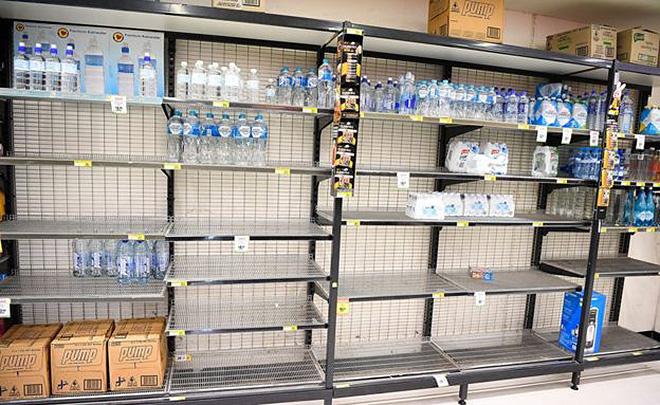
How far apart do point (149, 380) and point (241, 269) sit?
86 cm

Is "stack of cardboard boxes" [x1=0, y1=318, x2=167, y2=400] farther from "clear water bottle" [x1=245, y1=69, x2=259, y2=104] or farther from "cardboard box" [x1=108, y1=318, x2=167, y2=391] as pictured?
"clear water bottle" [x1=245, y1=69, x2=259, y2=104]

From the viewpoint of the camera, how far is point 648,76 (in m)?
3.45

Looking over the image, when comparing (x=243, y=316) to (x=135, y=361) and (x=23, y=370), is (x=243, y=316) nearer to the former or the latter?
(x=135, y=361)

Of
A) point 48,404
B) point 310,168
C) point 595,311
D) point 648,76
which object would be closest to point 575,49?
point 648,76

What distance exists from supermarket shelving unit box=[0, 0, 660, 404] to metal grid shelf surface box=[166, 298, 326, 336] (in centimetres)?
2

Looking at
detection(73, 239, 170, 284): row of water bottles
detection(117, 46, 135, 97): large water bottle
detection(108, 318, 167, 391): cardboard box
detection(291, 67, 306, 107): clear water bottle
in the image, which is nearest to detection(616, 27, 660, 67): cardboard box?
detection(291, 67, 306, 107): clear water bottle

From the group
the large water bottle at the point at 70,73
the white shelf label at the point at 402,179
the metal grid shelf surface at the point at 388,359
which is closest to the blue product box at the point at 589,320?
the metal grid shelf surface at the point at 388,359

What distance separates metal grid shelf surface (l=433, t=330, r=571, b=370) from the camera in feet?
10.6

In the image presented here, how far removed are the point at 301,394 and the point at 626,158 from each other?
3178 millimetres

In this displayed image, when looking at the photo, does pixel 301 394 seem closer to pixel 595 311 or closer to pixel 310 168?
pixel 310 168

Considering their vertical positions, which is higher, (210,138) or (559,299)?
(210,138)

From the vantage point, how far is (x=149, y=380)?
259cm

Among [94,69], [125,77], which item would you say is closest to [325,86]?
[125,77]

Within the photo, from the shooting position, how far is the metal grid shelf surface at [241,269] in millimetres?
2576
